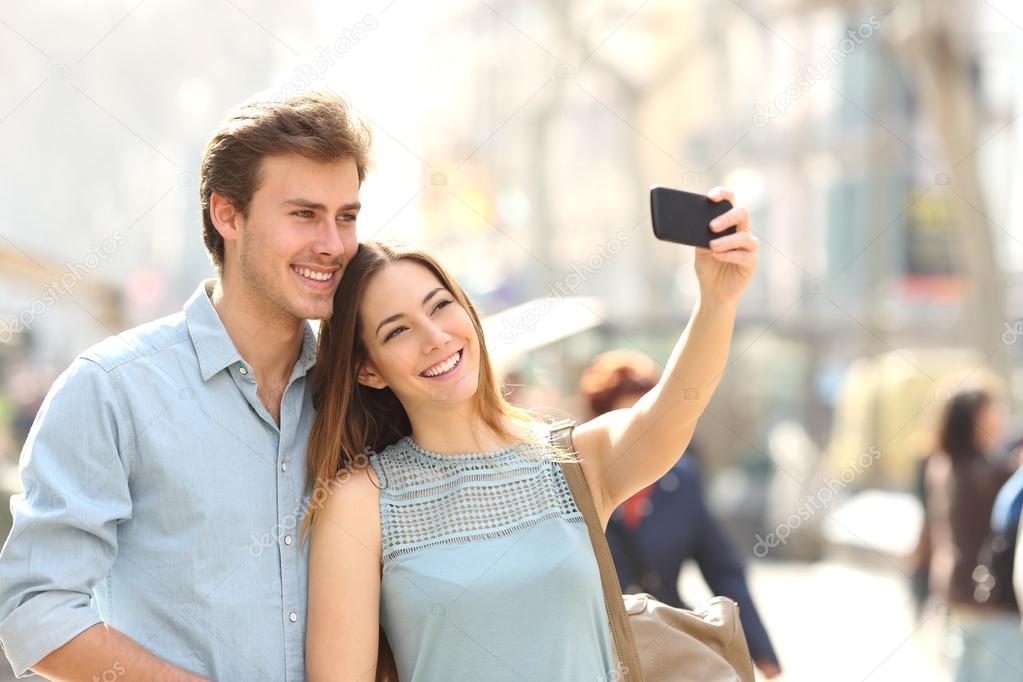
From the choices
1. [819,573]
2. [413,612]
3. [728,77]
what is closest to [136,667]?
[413,612]

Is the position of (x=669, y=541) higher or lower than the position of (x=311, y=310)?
lower

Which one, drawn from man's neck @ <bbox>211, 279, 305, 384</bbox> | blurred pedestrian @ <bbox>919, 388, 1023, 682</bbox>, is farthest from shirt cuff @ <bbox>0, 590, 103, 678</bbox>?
blurred pedestrian @ <bbox>919, 388, 1023, 682</bbox>

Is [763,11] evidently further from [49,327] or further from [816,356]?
[49,327]

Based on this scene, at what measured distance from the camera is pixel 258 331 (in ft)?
8.50

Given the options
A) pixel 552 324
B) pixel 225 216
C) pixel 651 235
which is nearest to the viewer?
pixel 225 216

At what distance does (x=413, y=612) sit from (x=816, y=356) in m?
17.4

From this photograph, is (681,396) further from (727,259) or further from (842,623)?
(842,623)

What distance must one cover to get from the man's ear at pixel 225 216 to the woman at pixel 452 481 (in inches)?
10.3

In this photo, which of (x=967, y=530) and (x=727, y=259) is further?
(x=967, y=530)

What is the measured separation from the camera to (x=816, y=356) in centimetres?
1914

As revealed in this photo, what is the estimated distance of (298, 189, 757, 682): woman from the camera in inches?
96.3

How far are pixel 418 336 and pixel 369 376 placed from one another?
0.16m

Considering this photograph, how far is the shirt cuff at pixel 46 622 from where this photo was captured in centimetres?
223

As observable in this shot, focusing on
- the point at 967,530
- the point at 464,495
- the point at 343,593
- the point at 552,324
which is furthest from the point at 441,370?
the point at 552,324
